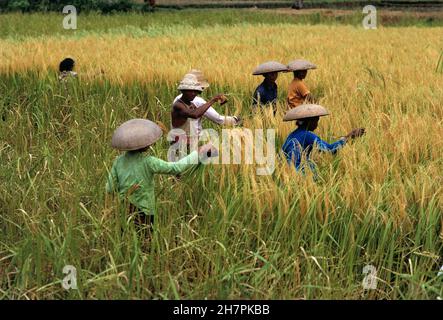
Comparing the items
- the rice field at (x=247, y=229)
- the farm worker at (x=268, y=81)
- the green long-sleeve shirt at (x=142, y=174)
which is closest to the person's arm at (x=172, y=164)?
the green long-sleeve shirt at (x=142, y=174)

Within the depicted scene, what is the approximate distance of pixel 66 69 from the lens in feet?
19.9

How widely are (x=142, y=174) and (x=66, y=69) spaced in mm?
3786

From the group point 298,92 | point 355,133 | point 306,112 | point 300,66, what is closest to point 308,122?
point 306,112

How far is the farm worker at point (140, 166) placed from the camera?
2561mm

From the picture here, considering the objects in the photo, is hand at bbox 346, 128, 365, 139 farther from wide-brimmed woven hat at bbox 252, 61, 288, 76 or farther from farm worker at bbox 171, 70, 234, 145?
wide-brimmed woven hat at bbox 252, 61, 288, 76

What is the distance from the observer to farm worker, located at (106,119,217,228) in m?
2.56

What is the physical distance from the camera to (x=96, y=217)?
8.54 ft

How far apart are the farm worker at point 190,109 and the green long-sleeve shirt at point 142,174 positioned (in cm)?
121

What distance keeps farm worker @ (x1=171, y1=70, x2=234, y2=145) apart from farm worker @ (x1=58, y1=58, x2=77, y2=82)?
2217mm

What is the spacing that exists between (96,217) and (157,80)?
3.42 metres

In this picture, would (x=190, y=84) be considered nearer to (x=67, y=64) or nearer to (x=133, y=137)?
(x=133, y=137)

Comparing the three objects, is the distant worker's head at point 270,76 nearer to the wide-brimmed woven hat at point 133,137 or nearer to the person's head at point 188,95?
the person's head at point 188,95

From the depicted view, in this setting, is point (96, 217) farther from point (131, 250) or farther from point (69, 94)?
point (69, 94)
